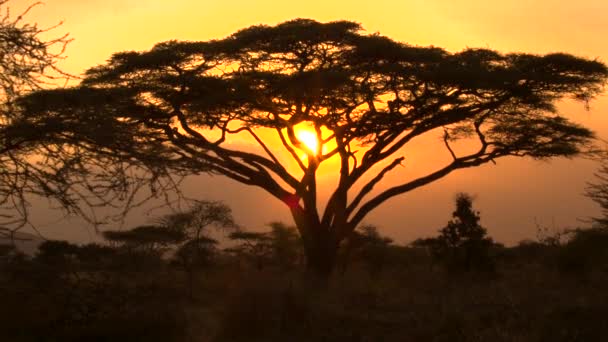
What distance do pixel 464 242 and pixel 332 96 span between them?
24.5ft

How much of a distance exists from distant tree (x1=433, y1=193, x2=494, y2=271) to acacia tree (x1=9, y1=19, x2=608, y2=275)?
11.2ft

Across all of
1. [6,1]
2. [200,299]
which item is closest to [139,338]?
[6,1]

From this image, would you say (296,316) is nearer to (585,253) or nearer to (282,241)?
(585,253)

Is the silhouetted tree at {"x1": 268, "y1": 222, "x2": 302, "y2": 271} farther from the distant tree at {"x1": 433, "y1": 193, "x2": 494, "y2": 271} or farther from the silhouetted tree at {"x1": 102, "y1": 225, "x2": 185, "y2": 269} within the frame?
the distant tree at {"x1": 433, "y1": 193, "x2": 494, "y2": 271}

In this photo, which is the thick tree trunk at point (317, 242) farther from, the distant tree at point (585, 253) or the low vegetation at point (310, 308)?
the distant tree at point (585, 253)

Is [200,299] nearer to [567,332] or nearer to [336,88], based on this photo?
[336,88]

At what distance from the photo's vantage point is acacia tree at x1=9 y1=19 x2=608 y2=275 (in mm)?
16781

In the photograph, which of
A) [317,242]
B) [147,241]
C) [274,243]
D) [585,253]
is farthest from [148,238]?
[585,253]

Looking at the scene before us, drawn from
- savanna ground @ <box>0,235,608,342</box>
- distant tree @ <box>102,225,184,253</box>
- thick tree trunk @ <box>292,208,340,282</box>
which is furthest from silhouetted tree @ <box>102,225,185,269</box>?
savanna ground @ <box>0,235,608,342</box>

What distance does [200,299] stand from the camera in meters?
16.3

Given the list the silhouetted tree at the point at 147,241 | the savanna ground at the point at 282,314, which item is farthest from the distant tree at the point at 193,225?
the savanna ground at the point at 282,314

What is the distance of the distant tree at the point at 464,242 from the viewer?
21297 millimetres

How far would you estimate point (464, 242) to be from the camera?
21.9m

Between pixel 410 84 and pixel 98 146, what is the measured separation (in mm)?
12662
